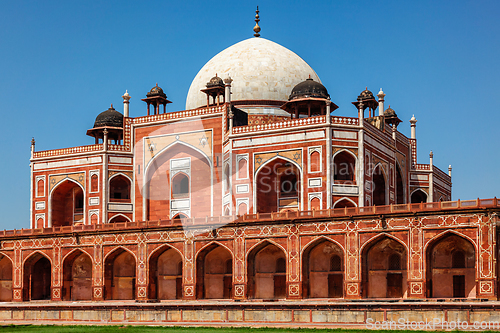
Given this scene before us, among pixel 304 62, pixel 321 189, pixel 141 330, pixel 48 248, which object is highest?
pixel 304 62

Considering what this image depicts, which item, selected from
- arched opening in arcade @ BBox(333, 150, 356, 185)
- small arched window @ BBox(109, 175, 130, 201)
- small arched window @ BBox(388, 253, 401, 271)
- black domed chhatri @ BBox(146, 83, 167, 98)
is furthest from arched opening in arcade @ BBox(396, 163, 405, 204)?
small arched window @ BBox(109, 175, 130, 201)

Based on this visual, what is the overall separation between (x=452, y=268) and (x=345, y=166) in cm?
759

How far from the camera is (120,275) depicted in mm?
36719

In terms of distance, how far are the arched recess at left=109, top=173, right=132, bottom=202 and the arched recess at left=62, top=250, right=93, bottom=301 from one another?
447 cm

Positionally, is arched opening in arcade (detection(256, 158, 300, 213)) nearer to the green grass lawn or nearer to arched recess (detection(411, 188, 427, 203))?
arched recess (detection(411, 188, 427, 203))

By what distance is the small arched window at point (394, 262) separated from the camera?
31.5 metres

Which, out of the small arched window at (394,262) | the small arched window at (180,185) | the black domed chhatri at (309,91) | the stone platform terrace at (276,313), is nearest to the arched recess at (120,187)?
the small arched window at (180,185)

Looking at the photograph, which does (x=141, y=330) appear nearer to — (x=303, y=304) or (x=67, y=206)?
(x=303, y=304)

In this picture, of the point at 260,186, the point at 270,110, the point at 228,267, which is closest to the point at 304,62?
the point at 270,110

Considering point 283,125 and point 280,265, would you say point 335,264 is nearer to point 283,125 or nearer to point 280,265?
point 280,265

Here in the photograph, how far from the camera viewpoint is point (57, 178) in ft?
137

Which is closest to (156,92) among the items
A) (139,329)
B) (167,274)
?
(167,274)

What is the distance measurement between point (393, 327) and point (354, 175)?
442 inches

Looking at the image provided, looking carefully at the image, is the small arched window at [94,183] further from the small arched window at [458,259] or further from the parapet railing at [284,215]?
the small arched window at [458,259]
